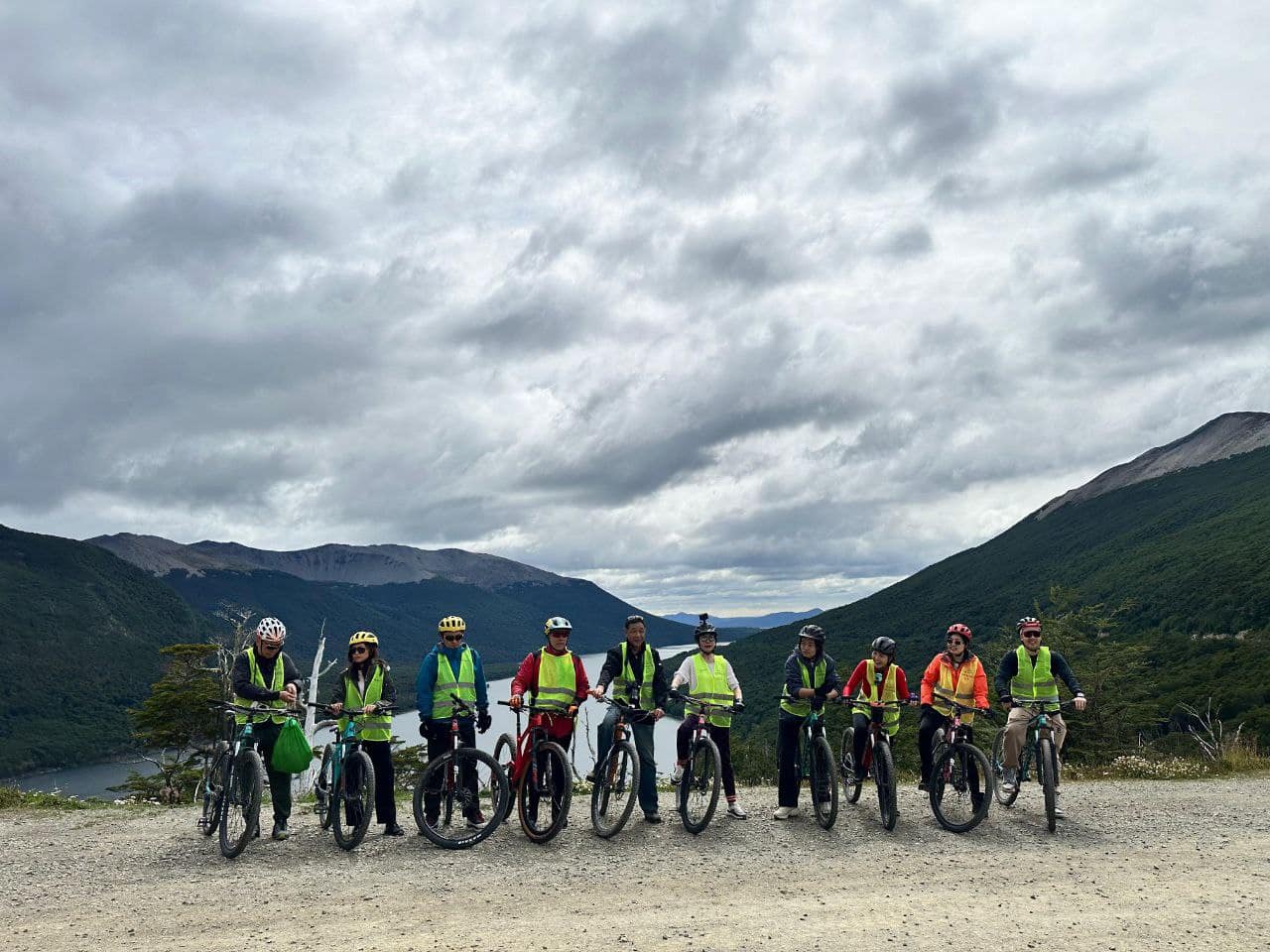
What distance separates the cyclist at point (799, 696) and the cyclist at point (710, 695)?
54 centimetres

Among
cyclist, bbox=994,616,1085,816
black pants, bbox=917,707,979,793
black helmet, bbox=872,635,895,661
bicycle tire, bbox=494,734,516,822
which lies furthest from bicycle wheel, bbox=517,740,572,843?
cyclist, bbox=994,616,1085,816

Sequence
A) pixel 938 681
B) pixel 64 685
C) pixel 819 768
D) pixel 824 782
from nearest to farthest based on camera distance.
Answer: pixel 824 782 → pixel 819 768 → pixel 938 681 → pixel 64 685

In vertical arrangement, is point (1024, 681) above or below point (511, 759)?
above

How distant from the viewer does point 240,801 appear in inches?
349

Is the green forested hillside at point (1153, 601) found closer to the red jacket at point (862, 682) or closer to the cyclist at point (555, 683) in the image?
the red jacket at point (862, 682)

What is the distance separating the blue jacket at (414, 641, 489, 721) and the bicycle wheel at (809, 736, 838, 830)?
3.58 meters

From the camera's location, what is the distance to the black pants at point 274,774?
930cm

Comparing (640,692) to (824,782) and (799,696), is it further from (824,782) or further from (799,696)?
(824,782)

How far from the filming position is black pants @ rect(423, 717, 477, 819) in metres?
9.27

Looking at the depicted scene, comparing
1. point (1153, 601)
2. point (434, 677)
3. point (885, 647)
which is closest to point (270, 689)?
point (434, 677)

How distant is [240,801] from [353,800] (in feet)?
3.53

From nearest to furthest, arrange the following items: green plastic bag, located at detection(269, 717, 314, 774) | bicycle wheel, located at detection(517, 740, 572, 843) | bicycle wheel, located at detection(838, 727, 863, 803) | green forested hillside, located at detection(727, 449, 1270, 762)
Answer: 1. bicycle wheel, located at detection(517, 740, 572, 843)
2. green plastic bag, located at detection(269, 717, 314, 774)
3. bicycle wheel, located at detection(838, 727, 863, 803)
4. green forested hillside, located at detection(727, 449, 1270, 762)

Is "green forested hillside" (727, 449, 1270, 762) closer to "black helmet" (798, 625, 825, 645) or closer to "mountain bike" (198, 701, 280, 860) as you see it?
"black helmet" (798, 625, 825, 645)

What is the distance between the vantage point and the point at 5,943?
638 centimetres
